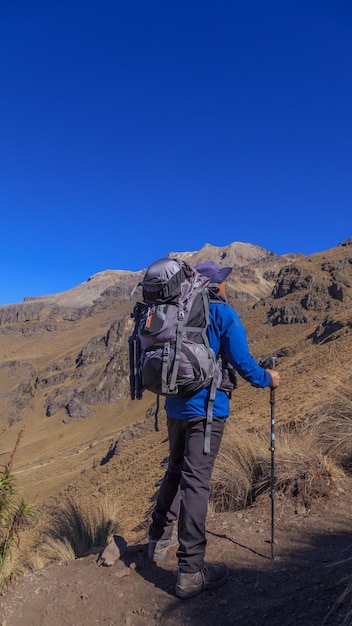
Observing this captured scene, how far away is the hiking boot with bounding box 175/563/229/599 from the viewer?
9.53ft

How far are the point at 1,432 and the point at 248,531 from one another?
1633 inches

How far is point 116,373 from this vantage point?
41.5 meters

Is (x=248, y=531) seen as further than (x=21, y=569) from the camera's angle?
No

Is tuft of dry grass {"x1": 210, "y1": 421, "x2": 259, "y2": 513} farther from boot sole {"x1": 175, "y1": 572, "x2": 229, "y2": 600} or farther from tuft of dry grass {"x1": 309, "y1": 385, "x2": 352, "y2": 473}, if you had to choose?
boot sole {"x1": 175, "y1": 572, "x2": 229, "y2": 600}

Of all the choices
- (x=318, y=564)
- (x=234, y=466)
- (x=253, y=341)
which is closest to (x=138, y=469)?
(x=234, y=466)

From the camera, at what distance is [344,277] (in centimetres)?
3581

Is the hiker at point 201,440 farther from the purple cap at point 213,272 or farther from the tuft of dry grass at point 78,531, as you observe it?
the tuft of dry grass at point 78,531

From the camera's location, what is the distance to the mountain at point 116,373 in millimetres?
15600

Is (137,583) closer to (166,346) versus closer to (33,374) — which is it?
(166,346)

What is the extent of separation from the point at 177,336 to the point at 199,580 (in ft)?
5.14

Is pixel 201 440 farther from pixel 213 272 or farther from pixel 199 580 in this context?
pixel 213 272

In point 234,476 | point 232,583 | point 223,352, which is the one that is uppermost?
point 223,352

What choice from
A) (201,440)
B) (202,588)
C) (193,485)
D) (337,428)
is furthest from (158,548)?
(337,428)

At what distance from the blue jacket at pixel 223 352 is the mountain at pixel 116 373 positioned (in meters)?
2.65
